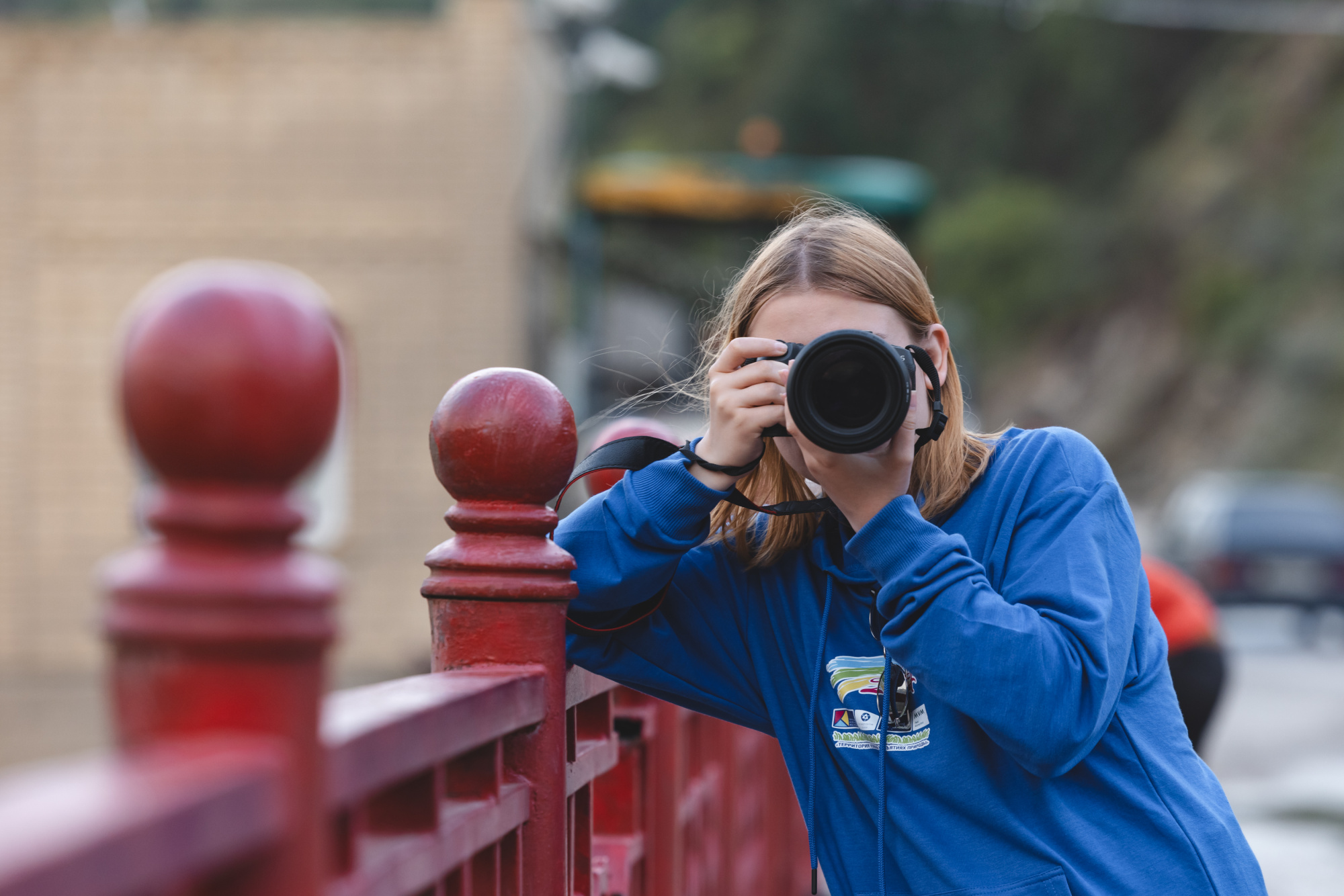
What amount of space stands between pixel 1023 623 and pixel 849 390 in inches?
13.0

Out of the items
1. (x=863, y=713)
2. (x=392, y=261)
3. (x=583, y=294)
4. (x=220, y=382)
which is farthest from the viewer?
(x=583, y=294)

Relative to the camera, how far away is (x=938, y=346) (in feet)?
6.13

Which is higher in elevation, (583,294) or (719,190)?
(719,190)

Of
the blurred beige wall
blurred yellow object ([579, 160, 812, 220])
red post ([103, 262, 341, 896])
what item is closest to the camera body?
red post ([103, 262, 341, 896])

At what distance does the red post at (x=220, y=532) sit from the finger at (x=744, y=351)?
96 cm

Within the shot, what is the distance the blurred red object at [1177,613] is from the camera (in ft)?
13.1

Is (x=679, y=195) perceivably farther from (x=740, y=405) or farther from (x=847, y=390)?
(x=847, y=390)

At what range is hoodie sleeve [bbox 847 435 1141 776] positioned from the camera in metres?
1.49

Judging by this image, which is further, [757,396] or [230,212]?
[230,212]

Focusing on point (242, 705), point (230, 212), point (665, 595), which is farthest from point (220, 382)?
point (230, 212)

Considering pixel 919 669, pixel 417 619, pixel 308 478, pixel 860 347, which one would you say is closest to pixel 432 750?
pixel 308 478

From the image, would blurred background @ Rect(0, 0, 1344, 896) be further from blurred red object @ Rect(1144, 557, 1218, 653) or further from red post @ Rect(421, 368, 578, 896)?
red post @ Rect(421, 368, 578, 896)

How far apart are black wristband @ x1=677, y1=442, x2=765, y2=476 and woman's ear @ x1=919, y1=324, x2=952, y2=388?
0.87 ft

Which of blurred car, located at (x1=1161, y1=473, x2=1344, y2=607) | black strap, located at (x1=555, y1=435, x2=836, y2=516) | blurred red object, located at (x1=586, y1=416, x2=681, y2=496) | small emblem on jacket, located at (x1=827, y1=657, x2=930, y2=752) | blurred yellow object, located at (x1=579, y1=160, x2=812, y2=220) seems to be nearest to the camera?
small emblem on jacket, located at (x1=827, y1=657, x2=930, y2=752)
